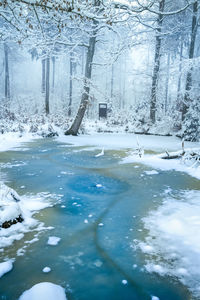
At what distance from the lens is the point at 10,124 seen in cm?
1477

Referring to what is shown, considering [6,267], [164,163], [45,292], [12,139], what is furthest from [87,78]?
[45,292]

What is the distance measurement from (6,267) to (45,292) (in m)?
0.65

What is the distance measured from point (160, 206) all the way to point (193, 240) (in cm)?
121

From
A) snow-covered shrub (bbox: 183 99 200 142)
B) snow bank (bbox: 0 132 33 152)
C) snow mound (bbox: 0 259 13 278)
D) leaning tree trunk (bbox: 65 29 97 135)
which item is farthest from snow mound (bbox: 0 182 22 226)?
snow-covered shrub (bbox: 183 99 200 142)

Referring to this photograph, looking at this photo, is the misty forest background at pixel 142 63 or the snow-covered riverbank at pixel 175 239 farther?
the misty forest background at pixel 142 63

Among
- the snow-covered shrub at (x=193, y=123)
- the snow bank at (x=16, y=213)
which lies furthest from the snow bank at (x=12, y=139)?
the snow-covered shrub at (x=193, y=123)

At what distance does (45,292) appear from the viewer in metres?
2.36

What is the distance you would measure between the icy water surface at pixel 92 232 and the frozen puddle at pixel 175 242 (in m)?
0.13

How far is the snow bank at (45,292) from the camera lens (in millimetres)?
2301

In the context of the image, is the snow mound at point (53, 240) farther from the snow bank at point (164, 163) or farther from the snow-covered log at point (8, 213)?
the snow bank at point (164, 163)

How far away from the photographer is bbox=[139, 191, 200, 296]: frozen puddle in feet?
8.90

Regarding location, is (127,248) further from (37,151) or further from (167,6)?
(167,6)

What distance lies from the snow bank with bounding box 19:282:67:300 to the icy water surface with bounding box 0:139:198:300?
72 mm

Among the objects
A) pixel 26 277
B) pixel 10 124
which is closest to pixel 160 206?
pixel 26 277
